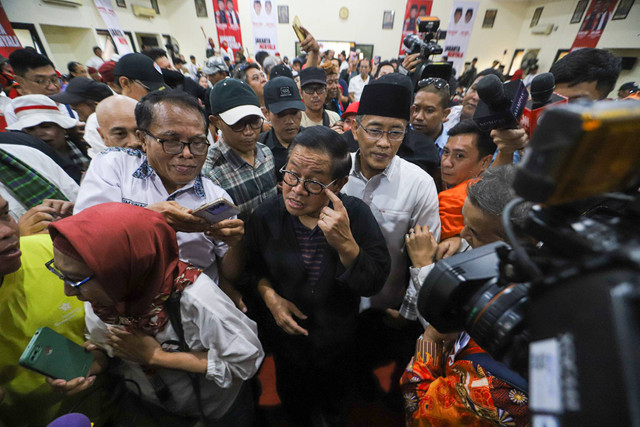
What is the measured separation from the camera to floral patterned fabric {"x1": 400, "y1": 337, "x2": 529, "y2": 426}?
868 millimetres

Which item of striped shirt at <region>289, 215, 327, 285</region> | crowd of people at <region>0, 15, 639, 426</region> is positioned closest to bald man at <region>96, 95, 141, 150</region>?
crowd of people at <region>0, 15, 639, 426</region>

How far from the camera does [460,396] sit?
1.00 m

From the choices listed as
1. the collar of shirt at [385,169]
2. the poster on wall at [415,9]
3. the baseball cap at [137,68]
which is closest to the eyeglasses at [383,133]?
the collar of shirt at [385,169]

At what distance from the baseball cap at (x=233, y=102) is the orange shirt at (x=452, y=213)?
5.33ft

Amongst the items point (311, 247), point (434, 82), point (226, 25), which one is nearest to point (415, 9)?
point (226, 25)

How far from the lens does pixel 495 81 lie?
4.67 ft

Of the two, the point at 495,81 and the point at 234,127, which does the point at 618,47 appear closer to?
the point at 495,81

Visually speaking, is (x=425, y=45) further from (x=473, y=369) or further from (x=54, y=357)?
(x=54, y=357)

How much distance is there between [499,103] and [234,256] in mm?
1872

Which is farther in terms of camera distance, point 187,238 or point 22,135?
point 22,135

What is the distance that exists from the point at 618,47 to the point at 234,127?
552 inches

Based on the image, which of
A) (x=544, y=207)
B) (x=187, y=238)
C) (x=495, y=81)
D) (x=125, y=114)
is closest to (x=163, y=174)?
(x=187, y=238)

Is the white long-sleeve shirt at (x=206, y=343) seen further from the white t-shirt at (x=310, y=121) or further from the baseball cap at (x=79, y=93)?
the baseball cap at (x=79, y=93)

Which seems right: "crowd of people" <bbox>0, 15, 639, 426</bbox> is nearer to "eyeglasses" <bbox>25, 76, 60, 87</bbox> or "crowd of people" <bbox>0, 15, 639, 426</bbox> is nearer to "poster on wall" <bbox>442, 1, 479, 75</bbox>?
"eyeglasses" <bbox>25, 76, 60, 87</bbox>
